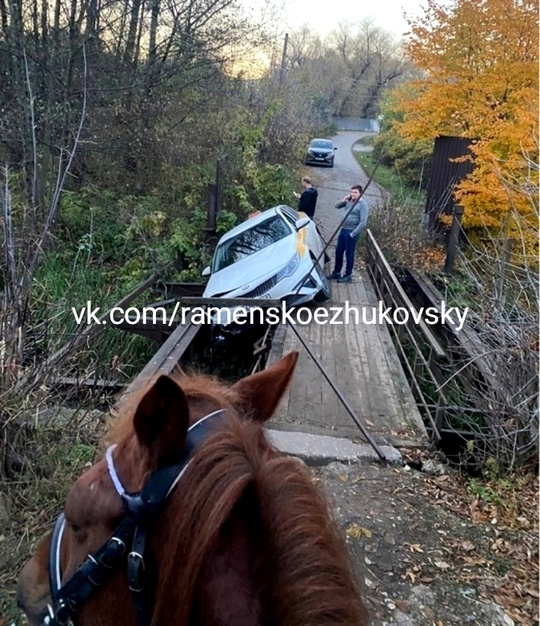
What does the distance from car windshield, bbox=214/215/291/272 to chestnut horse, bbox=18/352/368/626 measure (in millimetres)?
7926

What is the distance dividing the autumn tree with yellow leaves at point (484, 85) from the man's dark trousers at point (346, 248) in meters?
2.35

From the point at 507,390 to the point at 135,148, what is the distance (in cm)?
1102

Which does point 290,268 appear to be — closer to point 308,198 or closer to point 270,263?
point 270,263

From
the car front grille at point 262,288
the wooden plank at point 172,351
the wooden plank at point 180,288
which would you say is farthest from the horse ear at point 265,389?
the wooden plank at point 180,288

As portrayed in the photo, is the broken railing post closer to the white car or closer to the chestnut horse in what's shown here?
the white car

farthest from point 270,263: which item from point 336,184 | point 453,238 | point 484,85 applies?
point 336,184

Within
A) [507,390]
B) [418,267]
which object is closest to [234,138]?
[418,267]

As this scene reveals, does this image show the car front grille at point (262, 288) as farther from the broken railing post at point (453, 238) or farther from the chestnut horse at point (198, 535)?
the chestnut horse at point (198, 535)

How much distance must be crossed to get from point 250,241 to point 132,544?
27.2 ft

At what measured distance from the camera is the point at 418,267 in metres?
12.0

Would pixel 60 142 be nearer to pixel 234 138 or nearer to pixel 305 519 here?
pixel 234 138

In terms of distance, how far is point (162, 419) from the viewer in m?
1.03

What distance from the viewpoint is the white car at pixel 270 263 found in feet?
26.7

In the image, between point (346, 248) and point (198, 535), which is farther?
→ point (346, 248)
